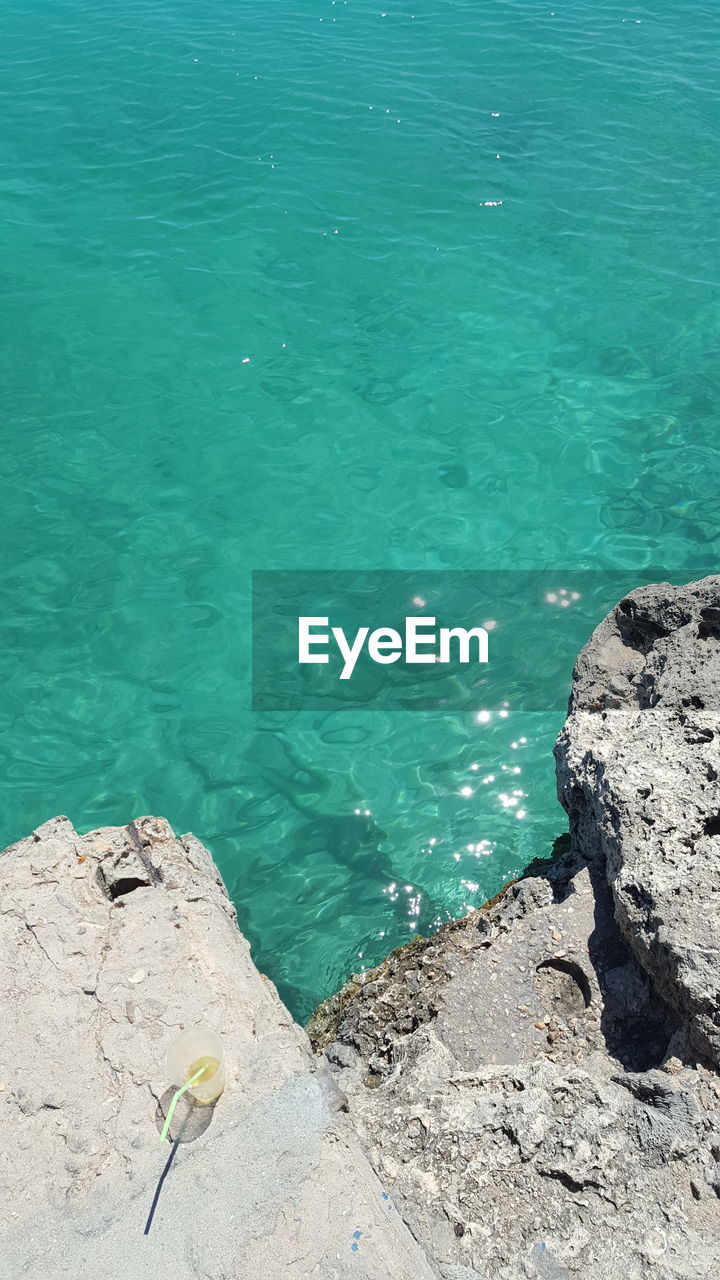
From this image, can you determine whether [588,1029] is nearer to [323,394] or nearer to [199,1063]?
[199,1063]

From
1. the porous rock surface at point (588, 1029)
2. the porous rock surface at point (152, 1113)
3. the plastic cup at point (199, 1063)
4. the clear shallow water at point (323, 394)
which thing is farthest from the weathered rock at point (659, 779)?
the clear shallow water at point (323, 394)

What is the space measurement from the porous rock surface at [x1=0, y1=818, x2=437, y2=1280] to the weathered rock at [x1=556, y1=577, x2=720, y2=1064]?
1.28 meters

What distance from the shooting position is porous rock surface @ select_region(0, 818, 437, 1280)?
3139mm

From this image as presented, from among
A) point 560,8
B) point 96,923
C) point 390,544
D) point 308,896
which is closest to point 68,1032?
point 96,923

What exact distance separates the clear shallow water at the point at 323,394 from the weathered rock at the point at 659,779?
1765mm

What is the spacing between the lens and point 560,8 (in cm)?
1755

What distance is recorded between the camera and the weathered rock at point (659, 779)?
3.58 m

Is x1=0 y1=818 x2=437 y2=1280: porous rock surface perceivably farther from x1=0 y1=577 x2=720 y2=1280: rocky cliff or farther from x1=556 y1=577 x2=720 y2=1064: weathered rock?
x1=556 y1=577 x2=720 y2=1064: weathered rock

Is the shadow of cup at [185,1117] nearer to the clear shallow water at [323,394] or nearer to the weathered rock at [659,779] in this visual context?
the weathered rock at [659,779]

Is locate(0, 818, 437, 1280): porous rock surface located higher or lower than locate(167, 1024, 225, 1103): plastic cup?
lower

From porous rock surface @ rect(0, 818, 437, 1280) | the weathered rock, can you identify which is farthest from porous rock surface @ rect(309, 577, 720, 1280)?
porous rock surface @ rect(0, 818, 437, 1280)

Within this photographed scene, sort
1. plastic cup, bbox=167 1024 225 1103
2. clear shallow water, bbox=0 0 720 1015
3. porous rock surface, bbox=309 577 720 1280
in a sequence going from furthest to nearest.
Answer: clear shallow water, bbox=0 0 720 1015
plastic cup, bbox=167 1024 225 1103
porous rock surface, bbox=309 577 720 1280

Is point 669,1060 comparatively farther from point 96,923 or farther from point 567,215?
point 567,215

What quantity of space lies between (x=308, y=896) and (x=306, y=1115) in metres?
2.82
